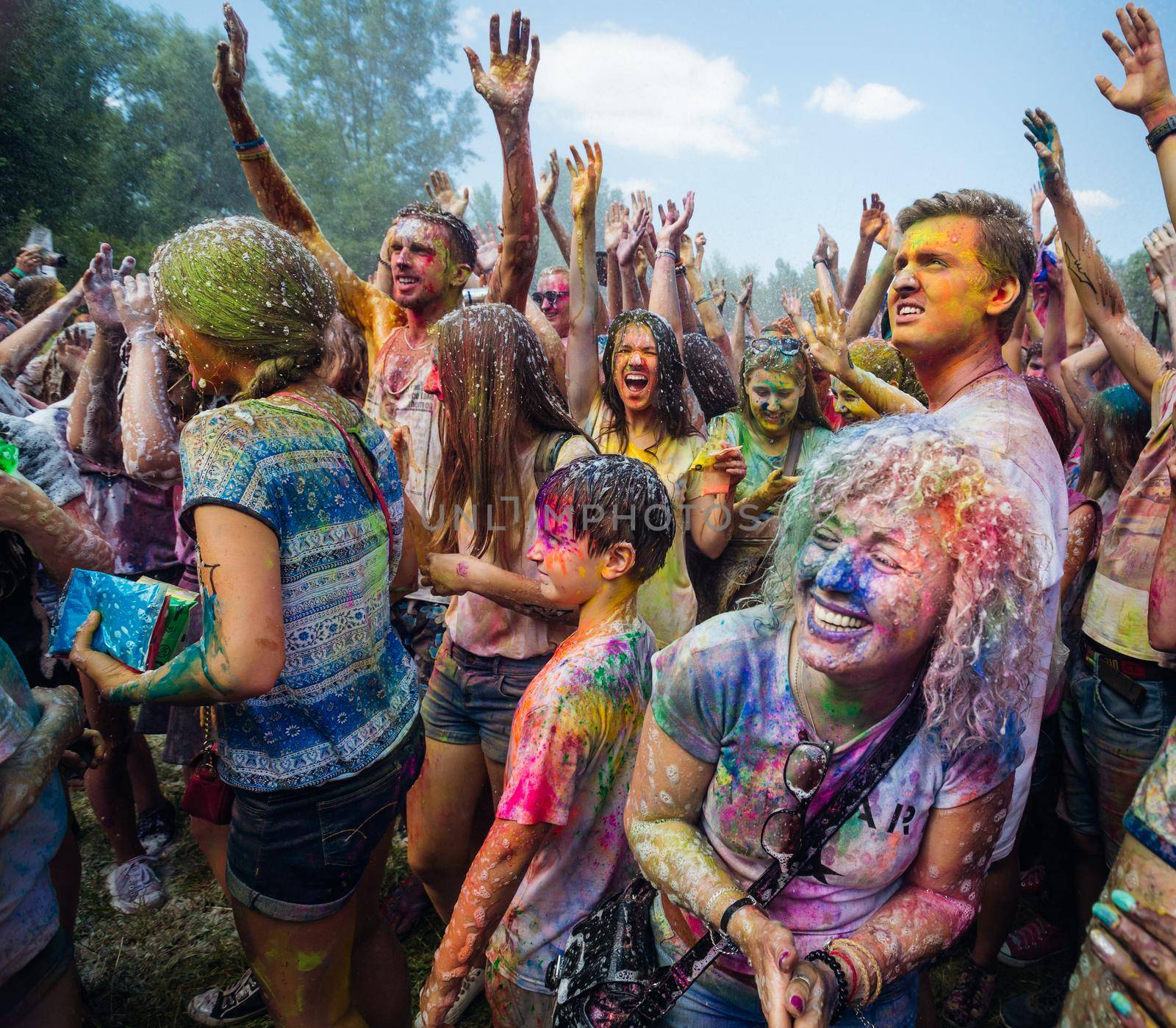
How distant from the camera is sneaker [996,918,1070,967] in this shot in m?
2.94

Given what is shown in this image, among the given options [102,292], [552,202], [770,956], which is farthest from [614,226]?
[770,956]

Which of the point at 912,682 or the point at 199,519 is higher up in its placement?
the point at 199,519

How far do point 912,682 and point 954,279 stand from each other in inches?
48.9

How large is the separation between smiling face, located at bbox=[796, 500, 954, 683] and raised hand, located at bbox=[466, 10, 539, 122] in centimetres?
251

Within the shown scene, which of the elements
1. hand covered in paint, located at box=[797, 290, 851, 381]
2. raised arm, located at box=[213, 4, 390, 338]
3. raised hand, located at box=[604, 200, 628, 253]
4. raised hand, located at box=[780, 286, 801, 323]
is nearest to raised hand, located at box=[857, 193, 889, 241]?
raised hand, located at box=[780, 286, 801, 323]

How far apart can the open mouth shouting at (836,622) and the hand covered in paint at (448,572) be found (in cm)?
134

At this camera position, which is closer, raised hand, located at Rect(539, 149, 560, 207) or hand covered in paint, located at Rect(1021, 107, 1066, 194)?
hand covered in paint, located at Rect(1021, 107, 1066, 194)

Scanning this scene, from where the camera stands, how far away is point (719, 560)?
11.8 feet

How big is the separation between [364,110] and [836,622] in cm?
5982

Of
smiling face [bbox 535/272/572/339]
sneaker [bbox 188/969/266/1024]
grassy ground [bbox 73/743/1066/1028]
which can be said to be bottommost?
grassy ground [bbox 73/743/1066/1028]

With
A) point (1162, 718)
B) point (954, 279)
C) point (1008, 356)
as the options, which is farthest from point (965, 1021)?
point (1008, 356)

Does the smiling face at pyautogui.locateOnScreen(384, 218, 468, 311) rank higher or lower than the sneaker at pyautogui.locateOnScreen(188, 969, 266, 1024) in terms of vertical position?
higher

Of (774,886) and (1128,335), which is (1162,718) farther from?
(774,886)

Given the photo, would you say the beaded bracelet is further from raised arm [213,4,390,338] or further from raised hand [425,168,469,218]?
raised hand [425,168,469,218]
